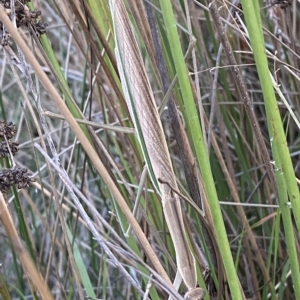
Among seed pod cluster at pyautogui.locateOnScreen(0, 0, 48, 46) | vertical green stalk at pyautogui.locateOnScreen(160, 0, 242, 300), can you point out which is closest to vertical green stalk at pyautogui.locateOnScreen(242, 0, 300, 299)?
vertical green stalk at pyautogui.locateOnScreen(160, 0, 242, 300)

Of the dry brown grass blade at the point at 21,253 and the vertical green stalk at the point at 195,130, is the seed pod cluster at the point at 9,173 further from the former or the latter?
the vertical green stalk at the point at 195,130

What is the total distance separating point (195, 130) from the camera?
1.35ft

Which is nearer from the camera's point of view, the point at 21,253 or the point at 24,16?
the point at 21,253

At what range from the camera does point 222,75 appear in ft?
2.84

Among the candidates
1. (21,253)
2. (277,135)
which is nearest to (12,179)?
(21,253)

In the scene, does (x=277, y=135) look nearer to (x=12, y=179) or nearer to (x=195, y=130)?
(x=195, y=130)

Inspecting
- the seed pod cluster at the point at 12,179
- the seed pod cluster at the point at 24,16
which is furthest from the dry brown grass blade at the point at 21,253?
the seed pod cluster at the point at 24,16

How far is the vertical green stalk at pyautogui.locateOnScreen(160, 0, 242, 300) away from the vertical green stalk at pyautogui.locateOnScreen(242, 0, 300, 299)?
0.22 ft

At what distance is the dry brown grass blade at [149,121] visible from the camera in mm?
419

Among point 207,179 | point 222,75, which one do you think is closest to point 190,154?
point 207,179

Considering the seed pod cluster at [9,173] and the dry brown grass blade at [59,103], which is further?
the seed pod cluster at [9,173]

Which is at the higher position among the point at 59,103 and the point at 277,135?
the point at 59,103

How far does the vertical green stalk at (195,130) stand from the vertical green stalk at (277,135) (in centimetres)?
7

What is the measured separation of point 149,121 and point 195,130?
0.05 metres
